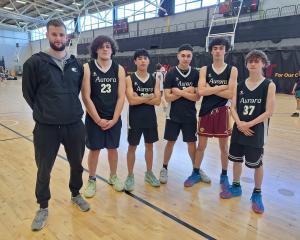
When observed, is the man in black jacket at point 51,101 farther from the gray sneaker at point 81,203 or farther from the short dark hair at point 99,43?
the short dark hair at point 99,43

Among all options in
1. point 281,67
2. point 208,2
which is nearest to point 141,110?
point 281,67

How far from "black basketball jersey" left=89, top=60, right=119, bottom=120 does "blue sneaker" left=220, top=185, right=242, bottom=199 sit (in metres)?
1.51

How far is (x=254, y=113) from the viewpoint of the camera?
2646 millimetres

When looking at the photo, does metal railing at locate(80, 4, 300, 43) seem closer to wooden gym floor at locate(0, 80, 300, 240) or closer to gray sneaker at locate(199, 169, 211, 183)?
wooden gym floor at locate(0, 80, 300, 240)

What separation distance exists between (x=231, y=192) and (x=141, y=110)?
136 cm

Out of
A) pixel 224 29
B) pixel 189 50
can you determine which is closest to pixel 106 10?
pixel 224 29

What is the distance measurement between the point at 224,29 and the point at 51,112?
43.2ft

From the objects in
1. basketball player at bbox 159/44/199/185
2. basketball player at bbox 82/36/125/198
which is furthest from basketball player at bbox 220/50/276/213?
basketball player at bbox 82/36/125/198

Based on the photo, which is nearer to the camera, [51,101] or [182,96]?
[51,101]

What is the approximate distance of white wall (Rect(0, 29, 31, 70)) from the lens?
31.2 metres

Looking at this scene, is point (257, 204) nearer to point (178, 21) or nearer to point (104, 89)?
point (104, 89)

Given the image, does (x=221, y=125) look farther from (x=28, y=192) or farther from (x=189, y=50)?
(x=28, y=192)

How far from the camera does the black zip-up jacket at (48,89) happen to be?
2.16m

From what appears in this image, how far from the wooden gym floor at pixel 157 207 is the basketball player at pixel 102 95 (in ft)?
1.35
